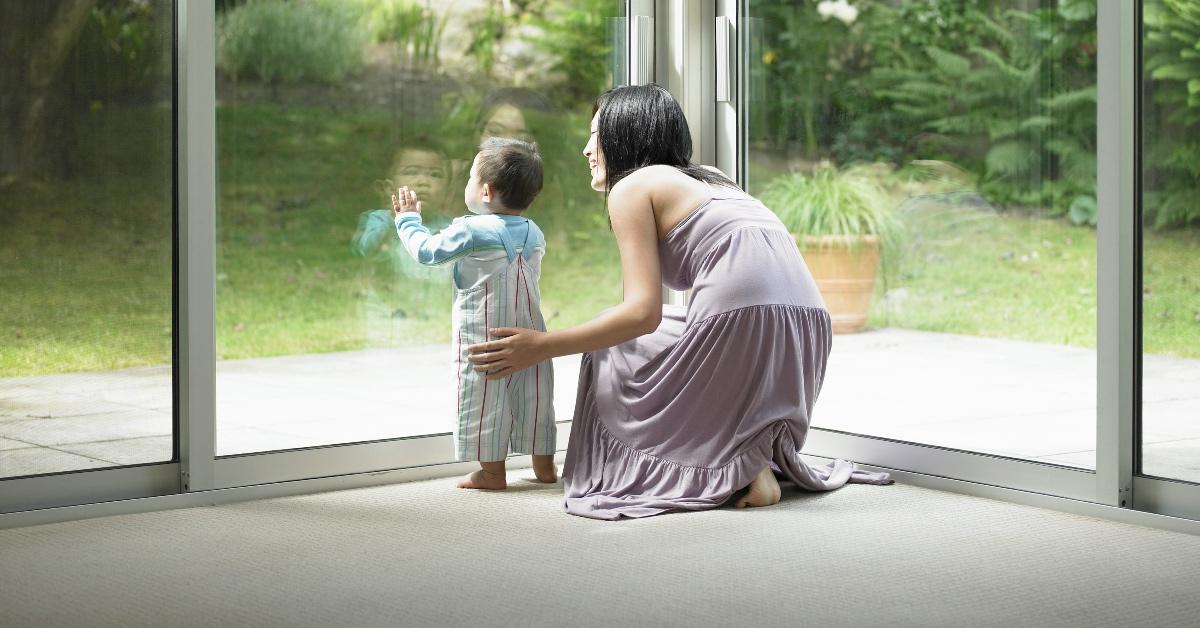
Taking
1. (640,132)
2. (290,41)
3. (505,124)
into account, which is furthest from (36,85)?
(640,132)

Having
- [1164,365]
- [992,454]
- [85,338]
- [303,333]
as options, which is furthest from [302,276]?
[1164,365]

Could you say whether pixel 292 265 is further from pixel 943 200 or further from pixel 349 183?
pixel 943 200

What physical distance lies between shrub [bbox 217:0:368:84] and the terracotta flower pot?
130 cm

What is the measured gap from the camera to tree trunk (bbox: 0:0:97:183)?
2855mm

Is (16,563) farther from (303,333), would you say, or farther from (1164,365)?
(1164,365)

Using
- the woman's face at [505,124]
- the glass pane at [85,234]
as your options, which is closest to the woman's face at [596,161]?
the woman's face at [505,124]

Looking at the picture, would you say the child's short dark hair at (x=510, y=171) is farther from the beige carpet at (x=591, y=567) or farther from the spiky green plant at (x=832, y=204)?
the spiky green plant at (x=832, y=204)

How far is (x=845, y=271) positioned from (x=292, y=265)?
142 centimetres

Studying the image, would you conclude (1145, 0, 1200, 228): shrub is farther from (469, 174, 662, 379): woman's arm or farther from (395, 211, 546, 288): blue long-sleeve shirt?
(395, 211, 546, 288): blue long-sleeve shirt

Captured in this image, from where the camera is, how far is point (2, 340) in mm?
2873

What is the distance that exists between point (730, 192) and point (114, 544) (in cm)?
154

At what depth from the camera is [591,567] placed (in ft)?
8.27

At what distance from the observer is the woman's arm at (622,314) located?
120 inches

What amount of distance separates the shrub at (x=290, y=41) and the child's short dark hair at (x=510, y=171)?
1.31ft
